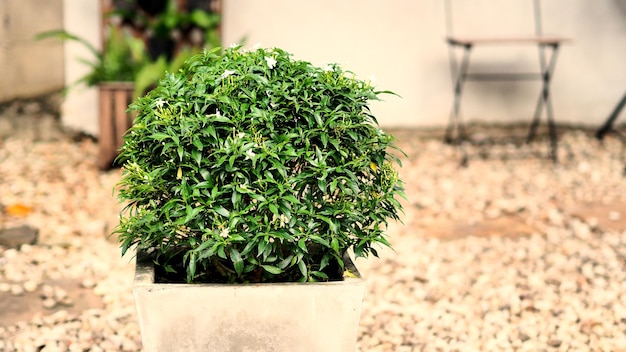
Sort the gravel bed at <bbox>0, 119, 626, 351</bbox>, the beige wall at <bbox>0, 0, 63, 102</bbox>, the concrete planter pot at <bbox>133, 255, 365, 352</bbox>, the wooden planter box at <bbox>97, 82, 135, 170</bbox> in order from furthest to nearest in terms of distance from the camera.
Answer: the beige wall at <bbox>0, 0, 63, 102</bbox>
the wooden planter box at <bbox>97, 82, 135, 170</bbox>
the gravel bed at <bbox>0, 119, 626, 351</bbox>
the concrete planter pot at <bbox>133, 255, 365, 352</bbox>

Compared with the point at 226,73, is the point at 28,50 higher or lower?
lower

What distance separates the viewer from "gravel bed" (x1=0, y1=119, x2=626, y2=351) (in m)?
3.33

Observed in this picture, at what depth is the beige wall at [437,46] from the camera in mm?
6398

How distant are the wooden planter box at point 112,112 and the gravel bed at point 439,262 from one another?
25 cm

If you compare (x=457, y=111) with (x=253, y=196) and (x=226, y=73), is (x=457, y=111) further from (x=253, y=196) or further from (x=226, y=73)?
(x=253, y=196)

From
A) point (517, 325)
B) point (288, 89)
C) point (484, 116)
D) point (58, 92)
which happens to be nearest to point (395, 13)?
point (484, 116)

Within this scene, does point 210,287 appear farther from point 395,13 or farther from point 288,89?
point 395,13

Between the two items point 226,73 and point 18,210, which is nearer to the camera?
point 226,73

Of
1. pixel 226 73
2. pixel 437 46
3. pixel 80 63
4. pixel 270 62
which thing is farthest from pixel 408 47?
pixel 226 73

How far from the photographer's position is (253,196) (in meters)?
2.29

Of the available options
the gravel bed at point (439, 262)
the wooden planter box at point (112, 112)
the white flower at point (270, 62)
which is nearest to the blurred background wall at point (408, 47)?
the gravel bed at point (439, 262)

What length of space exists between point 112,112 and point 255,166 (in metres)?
3.43

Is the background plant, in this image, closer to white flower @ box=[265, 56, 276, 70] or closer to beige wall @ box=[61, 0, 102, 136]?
white flower @ box=[265, 56, 276, 70]

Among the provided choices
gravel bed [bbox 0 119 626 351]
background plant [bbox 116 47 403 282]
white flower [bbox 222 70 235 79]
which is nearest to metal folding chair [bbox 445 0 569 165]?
gravel bed [bbox 0 119 626 351]
